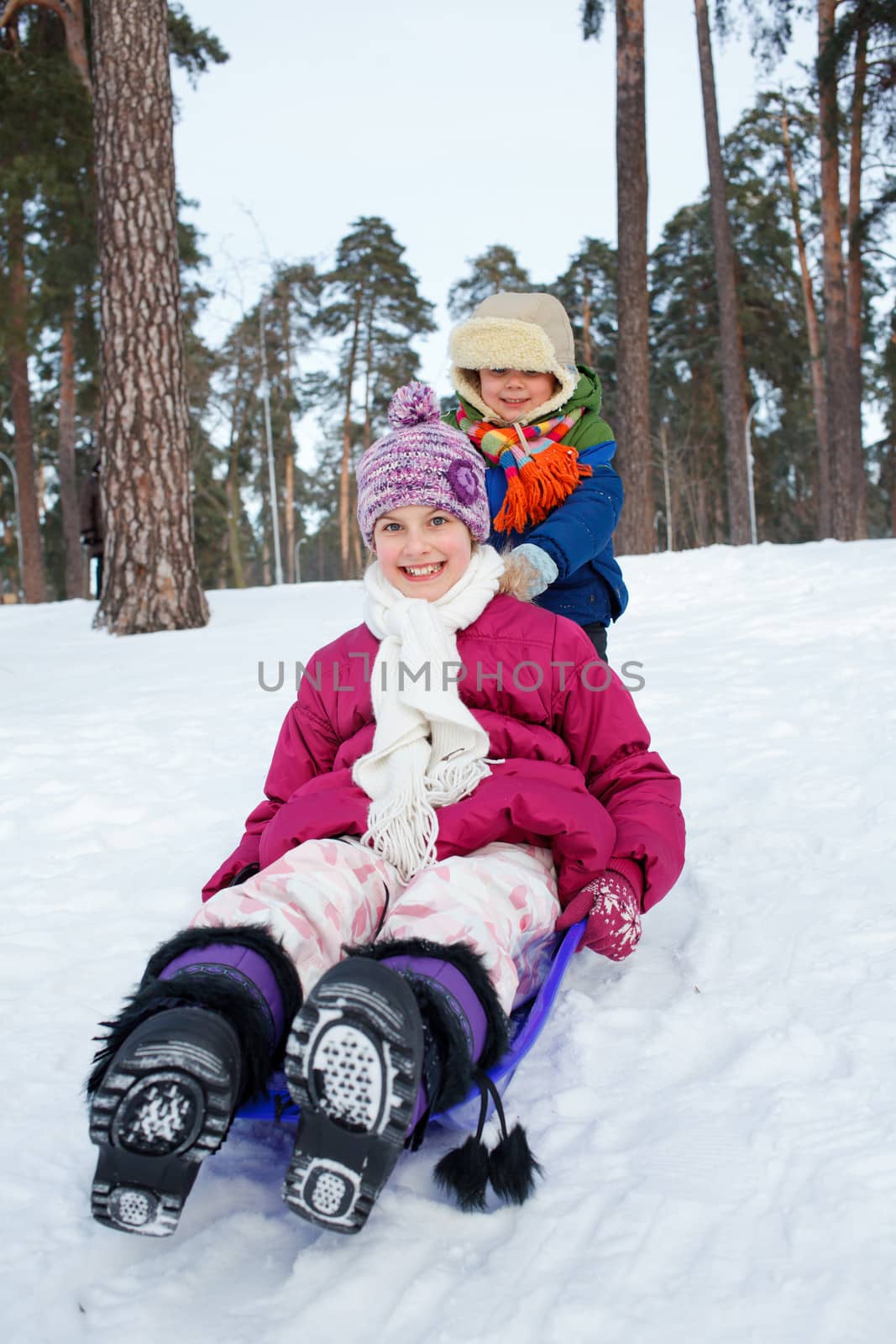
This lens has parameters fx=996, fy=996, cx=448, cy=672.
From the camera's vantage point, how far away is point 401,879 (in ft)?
5.74

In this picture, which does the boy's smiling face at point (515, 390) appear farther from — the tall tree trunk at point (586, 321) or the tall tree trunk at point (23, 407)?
the tall tree trunk at point (586, 321)

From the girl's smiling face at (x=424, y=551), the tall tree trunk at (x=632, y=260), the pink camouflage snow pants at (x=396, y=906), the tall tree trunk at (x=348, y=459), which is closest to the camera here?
the pink camouflage snow pants at (x=396, y=906)

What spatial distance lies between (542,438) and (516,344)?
0.81 feet

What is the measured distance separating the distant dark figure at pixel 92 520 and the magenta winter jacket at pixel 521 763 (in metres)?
5.59

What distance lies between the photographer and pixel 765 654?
4594mm

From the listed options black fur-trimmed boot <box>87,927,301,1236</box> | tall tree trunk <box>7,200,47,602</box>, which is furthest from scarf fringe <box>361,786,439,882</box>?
tall tree trunk <box>7,200,47,602</box>

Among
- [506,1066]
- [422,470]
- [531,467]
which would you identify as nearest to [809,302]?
[531,467]

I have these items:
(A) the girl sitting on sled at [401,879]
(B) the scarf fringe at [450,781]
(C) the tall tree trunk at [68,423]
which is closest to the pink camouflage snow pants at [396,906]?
(A) the girl sitting on sled at [401,879]

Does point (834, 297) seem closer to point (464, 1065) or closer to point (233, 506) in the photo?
point (464, 1065)

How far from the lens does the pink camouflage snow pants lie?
1.48 metres

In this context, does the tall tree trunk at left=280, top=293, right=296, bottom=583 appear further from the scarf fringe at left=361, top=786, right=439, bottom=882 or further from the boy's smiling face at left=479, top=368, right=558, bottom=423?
the scarf fringe at left=361, top=786, right=439, bottom=882

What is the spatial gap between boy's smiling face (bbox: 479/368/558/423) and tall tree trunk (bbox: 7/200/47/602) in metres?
12.9

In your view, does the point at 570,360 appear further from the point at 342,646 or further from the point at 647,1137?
the point at 647,1137

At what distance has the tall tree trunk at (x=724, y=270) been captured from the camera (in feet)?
41.7
